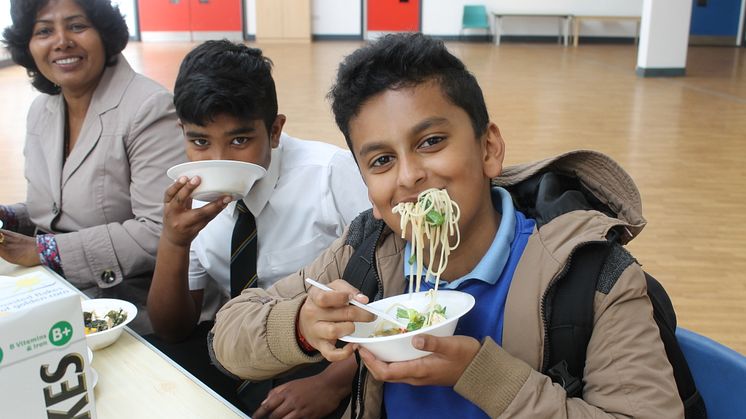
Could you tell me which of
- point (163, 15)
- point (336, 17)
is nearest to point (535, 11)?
point (336, 17)

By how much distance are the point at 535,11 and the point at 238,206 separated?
16687 mm

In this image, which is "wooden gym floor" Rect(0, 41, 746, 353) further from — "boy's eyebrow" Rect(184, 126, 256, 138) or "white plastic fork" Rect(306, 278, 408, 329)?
"white plastic fork" Rect(306, 278, 408, 329)

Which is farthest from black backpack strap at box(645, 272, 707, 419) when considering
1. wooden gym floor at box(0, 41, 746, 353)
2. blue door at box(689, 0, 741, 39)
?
blue door at box(689, 0, 741, 39)

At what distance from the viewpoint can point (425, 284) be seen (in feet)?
4.79

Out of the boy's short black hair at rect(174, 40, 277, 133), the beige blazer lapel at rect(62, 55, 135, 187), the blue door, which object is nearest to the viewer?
the boy's short black hair at rect(174, 40, 277, 133)

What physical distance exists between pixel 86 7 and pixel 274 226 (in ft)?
3.83

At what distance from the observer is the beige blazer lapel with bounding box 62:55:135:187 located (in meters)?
2.43

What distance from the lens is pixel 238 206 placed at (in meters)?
2.05

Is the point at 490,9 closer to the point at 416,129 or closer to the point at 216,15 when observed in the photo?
the point at 216,15

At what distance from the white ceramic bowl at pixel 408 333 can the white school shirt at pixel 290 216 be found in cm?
82

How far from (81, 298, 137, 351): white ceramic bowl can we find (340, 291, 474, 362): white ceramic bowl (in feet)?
1.79

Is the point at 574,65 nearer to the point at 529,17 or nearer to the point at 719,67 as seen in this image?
the point at 719,67

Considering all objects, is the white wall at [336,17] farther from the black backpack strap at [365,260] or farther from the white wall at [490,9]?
the black backpack strap at [365,260]

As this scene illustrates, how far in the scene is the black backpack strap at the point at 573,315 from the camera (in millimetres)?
1202
